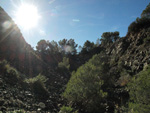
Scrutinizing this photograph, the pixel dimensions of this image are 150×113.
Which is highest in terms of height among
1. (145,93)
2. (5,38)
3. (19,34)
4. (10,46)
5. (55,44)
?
(55,44)

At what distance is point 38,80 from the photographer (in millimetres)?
9578

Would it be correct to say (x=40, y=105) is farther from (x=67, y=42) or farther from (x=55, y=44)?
(x=67, y=42)

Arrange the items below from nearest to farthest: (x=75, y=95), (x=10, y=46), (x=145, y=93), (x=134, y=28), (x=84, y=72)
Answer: (x=145, y=93) < (x=75, y=95) < (x=84, y=72) < (x=10, y=46) < (x=134, y=28)

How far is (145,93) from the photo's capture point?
14.5ft

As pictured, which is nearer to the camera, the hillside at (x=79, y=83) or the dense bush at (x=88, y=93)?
the hillside at (x=79, y=83)

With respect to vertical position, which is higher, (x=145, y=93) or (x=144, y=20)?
(x=144, y=20)

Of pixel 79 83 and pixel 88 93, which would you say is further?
pixel 79 83

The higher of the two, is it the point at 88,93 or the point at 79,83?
the point at 79,83

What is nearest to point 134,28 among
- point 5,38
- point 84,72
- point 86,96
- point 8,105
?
point 84,72

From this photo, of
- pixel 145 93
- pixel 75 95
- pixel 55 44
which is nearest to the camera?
A: pixel 145 93

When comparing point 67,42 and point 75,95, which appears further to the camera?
point 67,42

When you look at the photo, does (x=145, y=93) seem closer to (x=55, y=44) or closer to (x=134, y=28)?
(x=134, y=28)

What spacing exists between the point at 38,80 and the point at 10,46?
39.7 feet

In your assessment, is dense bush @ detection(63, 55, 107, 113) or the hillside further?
dense bush @ detection(63, 55, 107, 113)
